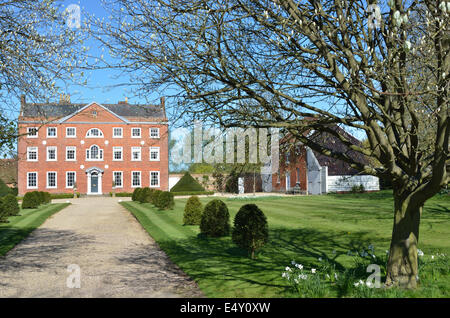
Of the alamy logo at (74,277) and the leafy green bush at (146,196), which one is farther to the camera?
the leafy green bush at (146,196)

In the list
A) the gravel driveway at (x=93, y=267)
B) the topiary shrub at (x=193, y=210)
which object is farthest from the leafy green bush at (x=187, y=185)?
the gravel driveway at (x=93, y=267)

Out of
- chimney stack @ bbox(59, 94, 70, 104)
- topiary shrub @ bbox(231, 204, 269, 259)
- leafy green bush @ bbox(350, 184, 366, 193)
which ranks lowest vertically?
leafy green bush @ bbox(350, 184, 366, 193)

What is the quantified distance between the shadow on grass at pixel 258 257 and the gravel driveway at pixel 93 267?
409 millimetres

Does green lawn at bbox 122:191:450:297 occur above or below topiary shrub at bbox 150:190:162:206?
below

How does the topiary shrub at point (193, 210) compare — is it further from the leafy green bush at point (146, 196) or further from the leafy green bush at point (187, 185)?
the leafy green bush at point (187, 185)

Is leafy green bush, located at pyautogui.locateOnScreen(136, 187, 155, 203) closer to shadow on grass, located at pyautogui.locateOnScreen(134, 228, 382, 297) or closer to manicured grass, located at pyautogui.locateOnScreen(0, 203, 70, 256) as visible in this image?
manicured grass, located at pyautogui.locateOnScreen(0, 203, 70, 256)

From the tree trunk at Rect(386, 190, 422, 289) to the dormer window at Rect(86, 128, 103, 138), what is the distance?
148ft

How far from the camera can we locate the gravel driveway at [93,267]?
6.98 meters

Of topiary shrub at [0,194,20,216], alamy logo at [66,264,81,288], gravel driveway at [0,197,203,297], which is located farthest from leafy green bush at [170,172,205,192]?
alamy logo at [66,264,81,288]

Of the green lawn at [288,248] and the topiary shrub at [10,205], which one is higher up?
the topiary shrub at [10,205]

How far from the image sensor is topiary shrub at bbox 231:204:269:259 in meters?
9.62

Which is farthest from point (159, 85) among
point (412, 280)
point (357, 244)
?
point (357, 244)

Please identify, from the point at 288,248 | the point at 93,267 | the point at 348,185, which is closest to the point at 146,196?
the point at 348,185

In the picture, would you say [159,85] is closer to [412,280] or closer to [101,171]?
[412,280]
